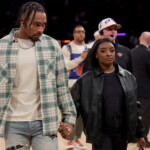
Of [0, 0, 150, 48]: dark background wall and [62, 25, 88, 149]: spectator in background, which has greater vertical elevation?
[0, 0, 150, 48]: dark background wall

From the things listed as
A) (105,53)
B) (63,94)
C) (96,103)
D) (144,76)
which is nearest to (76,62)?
(144,76)

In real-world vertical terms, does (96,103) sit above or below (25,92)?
below


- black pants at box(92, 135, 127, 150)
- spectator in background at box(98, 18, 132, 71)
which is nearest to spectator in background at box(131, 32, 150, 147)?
spectator in background at box(98, 18, 132, 71)

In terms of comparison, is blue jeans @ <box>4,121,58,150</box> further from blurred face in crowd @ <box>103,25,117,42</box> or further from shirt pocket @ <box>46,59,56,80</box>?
blurred face in crowd @ <box>103,25,117,42</box>

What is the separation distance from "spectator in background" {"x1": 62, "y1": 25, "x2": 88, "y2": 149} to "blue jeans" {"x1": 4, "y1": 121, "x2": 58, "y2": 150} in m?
2.49

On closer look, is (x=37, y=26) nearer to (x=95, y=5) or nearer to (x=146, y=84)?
(x=146, y=84)

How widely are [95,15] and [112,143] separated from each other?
1036 cm

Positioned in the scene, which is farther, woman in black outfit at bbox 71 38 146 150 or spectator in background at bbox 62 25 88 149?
spectator in background at bbox 62 25 88 149

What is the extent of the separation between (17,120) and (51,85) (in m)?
0.33

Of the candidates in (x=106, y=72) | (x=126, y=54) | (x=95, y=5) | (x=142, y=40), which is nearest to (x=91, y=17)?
(x=95, y=5)

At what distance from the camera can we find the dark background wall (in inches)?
504

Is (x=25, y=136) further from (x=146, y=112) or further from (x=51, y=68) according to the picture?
(x=146, y=112)

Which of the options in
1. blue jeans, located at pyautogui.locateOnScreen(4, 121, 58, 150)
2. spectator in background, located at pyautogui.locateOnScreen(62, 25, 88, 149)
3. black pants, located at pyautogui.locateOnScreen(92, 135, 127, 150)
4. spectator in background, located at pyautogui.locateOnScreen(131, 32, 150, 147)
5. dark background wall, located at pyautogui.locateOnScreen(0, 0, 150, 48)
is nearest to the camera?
blue jeans, located at pyautogui.locateOnScreen(4, 121, 58, 150)

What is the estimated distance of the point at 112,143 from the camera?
293 centimetres
